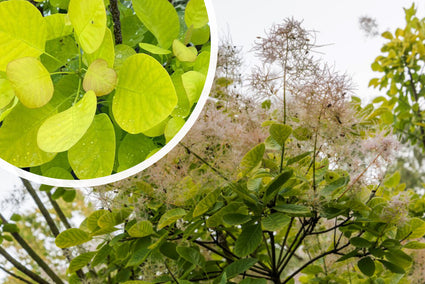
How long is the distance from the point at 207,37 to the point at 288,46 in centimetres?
14

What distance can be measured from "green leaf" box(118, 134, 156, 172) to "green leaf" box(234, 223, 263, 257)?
0.21 metres

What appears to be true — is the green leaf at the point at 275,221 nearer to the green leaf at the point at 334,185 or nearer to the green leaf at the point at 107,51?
the green leaf at the point at 334,185

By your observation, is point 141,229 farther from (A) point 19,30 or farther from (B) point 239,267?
(A) point 19,30

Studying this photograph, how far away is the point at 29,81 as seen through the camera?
1.78 feet

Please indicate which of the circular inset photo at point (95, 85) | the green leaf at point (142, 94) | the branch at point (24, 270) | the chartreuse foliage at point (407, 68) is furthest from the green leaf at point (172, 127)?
the chartreuse foliage at point (407, 68)

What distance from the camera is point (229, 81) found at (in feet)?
3.13

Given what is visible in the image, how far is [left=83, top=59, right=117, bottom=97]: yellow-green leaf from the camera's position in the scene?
0.54 metres

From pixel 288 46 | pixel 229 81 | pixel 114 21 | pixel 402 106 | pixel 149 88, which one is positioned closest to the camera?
pixel 149 88

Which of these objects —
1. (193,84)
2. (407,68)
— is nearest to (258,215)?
(193,84)

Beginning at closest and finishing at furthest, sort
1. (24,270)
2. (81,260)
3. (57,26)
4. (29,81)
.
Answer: (29,81)
(57,26)
(81,260)
(24,270)

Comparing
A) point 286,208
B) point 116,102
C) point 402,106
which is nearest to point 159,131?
point 116,102

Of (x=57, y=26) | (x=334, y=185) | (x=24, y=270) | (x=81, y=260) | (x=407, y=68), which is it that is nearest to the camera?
(x=57, y=26)

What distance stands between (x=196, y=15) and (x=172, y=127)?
0.66 ft

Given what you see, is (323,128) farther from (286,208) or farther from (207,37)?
(207,37)
